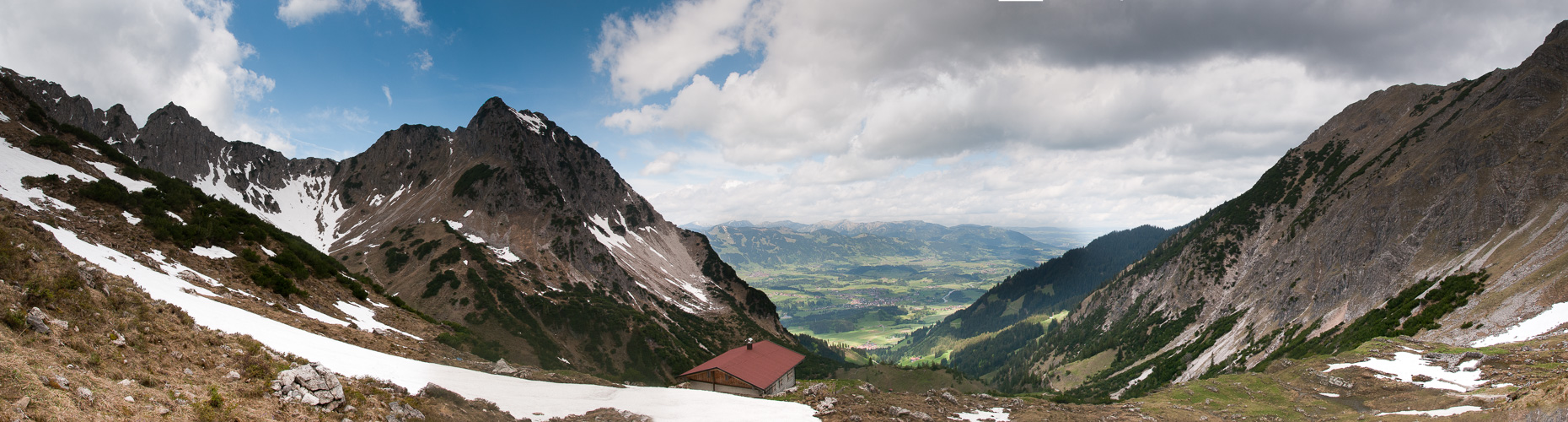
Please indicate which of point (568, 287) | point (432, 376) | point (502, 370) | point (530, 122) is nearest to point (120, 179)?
point (502, 370)

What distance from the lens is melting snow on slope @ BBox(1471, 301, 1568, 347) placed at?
41969 millimetres

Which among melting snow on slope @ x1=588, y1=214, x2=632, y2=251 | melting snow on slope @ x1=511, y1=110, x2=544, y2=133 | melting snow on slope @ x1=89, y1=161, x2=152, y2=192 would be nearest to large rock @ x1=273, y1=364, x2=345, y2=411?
melting snow on slope @ x1=89, y1=161, x2=152, y2=192

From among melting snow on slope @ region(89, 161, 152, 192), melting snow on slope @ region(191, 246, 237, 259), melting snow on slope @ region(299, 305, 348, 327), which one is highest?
melting snow on slope @ region(89, 161, 152, 192)

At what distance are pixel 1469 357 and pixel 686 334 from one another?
12758cm

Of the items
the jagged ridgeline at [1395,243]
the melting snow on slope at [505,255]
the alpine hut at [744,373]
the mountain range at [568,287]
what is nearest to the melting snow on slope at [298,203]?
the mountain range at [568,287]

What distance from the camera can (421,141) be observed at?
191125 millimetres

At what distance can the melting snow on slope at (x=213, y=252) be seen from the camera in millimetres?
32531

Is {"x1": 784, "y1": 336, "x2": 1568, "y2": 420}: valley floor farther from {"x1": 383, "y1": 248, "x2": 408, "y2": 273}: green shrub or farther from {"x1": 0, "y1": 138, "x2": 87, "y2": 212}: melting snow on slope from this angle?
{"x1": 383, "y1": 248, "x2": 408, "y2": 273}: green shrub

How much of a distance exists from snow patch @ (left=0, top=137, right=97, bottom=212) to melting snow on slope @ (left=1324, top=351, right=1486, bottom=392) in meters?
83.8

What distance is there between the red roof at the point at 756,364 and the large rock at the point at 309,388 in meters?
30.0

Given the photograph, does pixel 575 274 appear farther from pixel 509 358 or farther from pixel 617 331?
pixel 509 358

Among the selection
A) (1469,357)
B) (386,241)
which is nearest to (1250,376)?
(1469,357)

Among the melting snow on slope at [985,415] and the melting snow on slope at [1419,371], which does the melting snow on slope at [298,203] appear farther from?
the melting snow on slope at [1419,371]

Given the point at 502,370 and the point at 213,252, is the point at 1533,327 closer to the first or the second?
the point at 502,370
